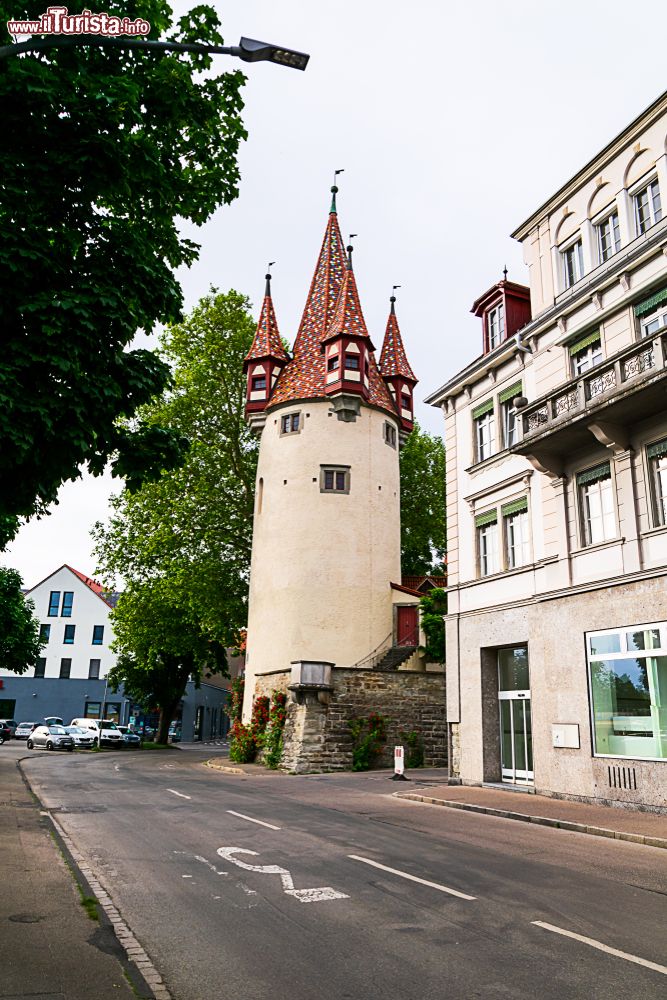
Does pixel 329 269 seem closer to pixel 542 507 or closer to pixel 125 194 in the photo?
pixel 542 507

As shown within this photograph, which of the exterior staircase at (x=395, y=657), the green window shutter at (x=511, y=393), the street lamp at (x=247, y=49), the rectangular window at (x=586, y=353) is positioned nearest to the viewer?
the street lamp at (x=247, y=49)

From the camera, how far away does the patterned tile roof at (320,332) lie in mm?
36844

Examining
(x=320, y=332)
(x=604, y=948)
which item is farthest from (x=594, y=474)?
(x=320, y=332)

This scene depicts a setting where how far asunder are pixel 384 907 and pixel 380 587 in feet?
89.7

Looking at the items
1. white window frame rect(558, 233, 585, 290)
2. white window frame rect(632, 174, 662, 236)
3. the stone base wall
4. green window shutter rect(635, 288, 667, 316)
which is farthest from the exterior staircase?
white window frame rect(632, 174, 662, 236)

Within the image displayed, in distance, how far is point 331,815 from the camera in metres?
15.6

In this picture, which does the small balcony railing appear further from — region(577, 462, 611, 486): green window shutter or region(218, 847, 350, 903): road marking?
region(218, 847, 350, 903): road marking

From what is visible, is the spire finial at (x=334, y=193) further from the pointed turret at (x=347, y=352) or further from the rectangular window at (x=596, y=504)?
the rectangular window at (x=596, y=504)

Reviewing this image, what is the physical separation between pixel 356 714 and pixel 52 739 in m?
21.7

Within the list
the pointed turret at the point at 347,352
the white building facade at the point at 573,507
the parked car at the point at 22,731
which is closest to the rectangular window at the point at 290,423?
the pointed turret at the point at 347,352

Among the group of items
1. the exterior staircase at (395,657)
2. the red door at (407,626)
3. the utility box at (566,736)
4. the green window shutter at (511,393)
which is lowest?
the utility box at (566,736)

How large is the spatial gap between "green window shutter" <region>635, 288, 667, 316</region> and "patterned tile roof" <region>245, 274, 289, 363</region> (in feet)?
74.1

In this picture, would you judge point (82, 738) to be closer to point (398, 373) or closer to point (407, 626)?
point (407, 626)

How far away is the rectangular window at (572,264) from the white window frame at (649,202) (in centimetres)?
201
